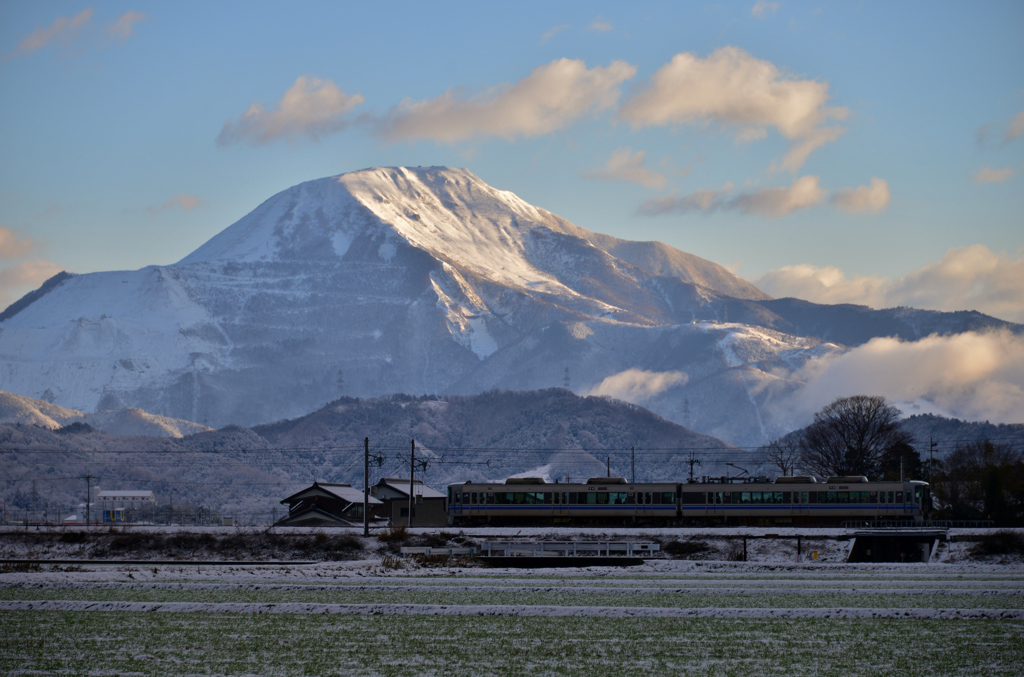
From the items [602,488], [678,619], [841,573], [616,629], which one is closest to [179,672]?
[616,629]

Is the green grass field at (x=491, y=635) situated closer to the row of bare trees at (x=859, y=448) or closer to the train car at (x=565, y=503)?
the train car at (x=565, y=503)

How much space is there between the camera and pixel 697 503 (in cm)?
9094

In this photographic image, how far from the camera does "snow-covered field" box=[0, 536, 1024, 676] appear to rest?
27625mm

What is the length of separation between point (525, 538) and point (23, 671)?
52.1 meters

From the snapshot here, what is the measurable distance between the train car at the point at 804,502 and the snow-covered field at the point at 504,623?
3619 centimetres

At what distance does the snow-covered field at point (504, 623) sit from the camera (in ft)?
90.6

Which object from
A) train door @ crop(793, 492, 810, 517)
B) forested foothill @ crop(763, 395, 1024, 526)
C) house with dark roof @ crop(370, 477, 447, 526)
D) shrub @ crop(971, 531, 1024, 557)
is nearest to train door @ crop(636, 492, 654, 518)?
train door @ crop(793, 492, 810, 517)

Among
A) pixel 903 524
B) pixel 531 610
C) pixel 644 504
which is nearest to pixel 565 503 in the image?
pixel 644 504

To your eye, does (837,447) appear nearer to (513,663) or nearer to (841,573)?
(841,573)

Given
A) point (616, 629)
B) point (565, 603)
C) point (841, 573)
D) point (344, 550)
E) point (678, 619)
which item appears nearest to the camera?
point (616, 629)

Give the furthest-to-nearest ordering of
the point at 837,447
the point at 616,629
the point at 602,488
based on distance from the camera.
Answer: the point at 837,447 → the point at 602,488 → the point at 616,629

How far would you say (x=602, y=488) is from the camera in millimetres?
92375

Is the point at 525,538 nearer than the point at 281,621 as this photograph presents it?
No

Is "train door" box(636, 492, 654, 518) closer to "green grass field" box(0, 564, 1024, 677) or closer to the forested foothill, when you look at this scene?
the forested foothill
